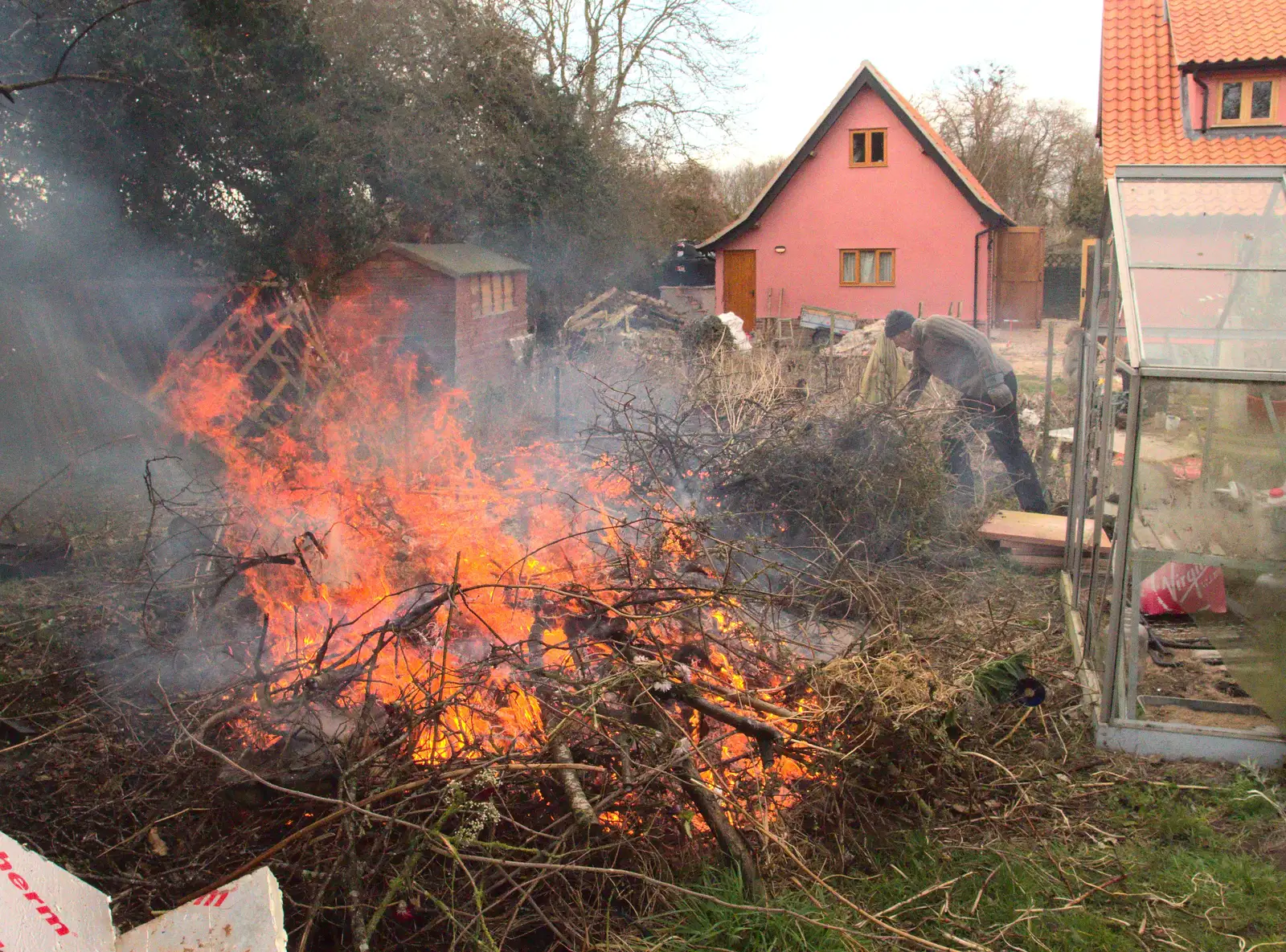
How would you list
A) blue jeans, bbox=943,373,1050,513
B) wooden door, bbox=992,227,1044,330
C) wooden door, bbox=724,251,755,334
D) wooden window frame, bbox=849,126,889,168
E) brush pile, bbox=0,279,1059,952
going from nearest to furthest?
brush pile, bbox=0,279,1059,952, blue jeans, bbox=943,373,1050,513, wooden window frame, bbox=849,126,889,168, wooden door, bbox=724,251,755,334, wooden door, bbox=992,227,1044,330

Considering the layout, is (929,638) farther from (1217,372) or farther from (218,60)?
(218,60)

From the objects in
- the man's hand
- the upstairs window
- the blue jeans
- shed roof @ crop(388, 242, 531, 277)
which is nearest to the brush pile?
the blue jeans

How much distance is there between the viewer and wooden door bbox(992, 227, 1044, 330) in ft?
91.4

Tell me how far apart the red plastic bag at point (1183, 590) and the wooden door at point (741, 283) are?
69.0 ft

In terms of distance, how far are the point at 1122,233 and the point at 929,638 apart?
2.45 m

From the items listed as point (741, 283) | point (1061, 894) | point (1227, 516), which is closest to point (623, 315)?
point (741, 283)

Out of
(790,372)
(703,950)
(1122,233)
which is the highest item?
(1122,233)

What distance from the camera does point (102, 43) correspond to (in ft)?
32.3

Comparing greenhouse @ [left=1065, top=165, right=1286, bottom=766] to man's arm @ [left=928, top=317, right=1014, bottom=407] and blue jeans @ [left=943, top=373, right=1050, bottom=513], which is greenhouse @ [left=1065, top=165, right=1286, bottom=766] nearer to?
blue jeans @ [left=943, top=373, right=1050, bottom=513]

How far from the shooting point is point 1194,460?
5.16m

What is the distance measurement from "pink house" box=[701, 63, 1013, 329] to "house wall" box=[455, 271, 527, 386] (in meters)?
11.0

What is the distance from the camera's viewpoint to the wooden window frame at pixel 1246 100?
16.8 m

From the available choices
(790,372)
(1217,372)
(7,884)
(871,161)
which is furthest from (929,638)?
(871,161)

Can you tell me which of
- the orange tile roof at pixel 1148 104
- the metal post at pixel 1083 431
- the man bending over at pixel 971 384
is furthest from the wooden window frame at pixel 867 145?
the metal post at pixel 1083 431
